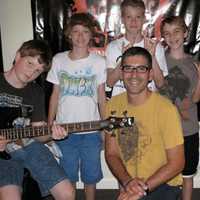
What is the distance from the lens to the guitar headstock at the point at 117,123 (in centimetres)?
181

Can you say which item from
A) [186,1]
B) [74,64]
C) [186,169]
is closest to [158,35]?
[186,1]

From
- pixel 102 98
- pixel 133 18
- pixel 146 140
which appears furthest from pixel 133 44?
pixel 146 140

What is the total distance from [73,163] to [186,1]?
1.46 meters

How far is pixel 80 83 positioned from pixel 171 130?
83cm

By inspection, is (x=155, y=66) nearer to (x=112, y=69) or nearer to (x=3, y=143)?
(x=112, y=69)

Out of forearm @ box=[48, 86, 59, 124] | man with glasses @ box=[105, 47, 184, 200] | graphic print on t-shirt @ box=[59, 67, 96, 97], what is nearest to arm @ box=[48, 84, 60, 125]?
forearm @ box=[48, 86, 59, 124]

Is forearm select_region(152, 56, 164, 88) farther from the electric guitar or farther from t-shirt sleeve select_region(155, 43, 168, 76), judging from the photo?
the electric guitar

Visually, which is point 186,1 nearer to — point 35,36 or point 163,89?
point 163,89

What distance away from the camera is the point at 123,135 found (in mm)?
1880

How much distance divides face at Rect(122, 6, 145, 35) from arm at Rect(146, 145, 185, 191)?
0.91m

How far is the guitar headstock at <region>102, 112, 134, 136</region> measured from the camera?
71.1 inches

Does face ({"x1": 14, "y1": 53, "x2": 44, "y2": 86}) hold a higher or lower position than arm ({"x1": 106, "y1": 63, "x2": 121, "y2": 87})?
higher

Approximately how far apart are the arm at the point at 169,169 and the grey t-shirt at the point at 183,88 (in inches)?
26.8

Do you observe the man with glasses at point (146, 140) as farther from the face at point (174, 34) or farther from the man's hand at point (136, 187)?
the face at point (174, 34)
